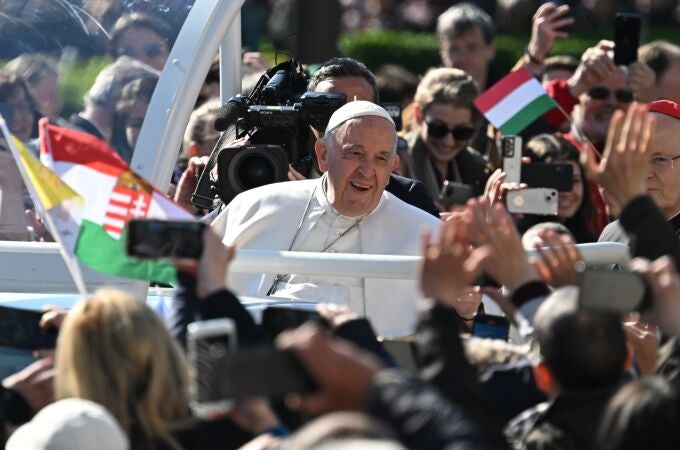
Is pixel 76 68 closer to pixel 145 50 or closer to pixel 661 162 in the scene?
pixel 145 50

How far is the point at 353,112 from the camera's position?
6.54m

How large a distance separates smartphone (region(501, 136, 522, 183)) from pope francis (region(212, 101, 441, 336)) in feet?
2.33

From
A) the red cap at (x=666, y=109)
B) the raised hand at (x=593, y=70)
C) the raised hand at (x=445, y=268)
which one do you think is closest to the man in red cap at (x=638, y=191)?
the raised hand at (x=445, y=268)

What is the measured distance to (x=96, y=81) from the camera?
613 centimetres

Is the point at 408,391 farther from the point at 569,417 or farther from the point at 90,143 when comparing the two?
the point at 90,143

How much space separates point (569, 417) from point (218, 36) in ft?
7.43

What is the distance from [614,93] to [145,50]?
12.4 ft

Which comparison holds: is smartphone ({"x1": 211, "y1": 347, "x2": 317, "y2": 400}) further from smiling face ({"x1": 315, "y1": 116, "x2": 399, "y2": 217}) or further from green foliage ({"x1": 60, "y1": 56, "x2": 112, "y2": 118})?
smiling face ({"x1": 315, "y1": 116, "x2": 399, "y2": 217})

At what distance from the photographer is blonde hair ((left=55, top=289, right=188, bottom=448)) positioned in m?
4.15

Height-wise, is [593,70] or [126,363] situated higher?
[126,363]

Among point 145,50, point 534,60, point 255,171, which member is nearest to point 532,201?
point 255,171

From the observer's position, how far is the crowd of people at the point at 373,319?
12.3ft

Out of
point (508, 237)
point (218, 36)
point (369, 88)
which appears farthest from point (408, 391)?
point (369, 88)

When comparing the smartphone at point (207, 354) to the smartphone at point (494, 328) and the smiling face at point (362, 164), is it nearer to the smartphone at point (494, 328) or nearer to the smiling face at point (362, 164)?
the smartphone at point (494, 328)
